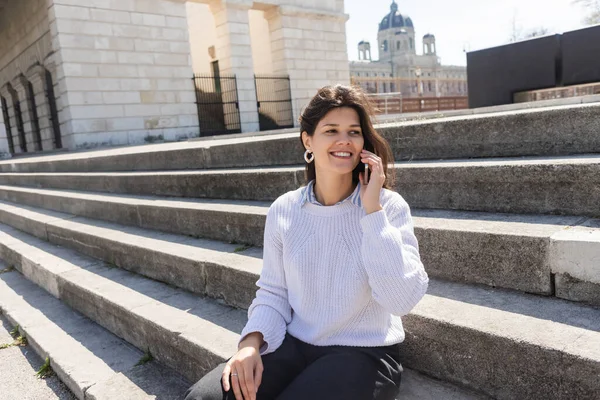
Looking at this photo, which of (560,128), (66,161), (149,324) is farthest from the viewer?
(66,161)

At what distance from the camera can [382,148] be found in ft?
6.08

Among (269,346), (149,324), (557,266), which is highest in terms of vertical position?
(557,266)

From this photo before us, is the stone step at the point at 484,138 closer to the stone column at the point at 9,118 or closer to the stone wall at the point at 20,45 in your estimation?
the stone wall at the point at 20,45

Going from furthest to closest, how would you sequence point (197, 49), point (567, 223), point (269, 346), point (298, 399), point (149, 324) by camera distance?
1. point (197, 49)
2. point (149, 324)
3. point (567, 223)
4. point (269, 346)
5. point (298, 399)

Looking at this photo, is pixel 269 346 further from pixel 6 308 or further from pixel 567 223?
pixel 6 308

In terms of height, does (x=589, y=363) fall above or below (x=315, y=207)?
below

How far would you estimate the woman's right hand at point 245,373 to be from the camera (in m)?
1.61

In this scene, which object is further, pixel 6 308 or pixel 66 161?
pixel 66 161

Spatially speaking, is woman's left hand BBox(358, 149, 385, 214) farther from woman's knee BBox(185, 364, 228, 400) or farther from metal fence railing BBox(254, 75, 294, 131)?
metal fence railing BBox(254, 75, 294, 131)

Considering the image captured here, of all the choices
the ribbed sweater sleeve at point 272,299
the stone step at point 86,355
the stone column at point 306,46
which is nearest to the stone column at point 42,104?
the stone column at point 306,46

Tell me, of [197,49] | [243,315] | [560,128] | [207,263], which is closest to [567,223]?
[560,128]

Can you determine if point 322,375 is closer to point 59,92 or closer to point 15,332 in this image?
point 15,332

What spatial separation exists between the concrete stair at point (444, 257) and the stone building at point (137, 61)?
10289 millimetres

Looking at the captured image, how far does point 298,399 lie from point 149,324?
1492mm
